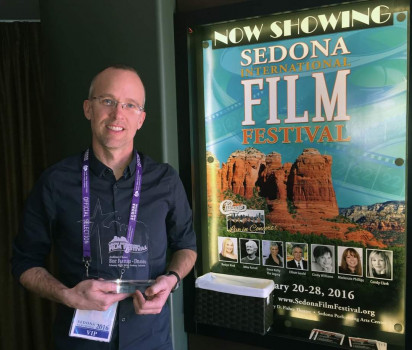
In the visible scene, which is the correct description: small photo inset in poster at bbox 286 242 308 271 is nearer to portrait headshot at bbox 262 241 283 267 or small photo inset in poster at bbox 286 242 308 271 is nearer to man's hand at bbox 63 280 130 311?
portrait headshot at bbox 262 241 283 267

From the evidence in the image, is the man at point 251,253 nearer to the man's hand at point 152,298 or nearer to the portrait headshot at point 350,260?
the portrait headshot at point 350,260

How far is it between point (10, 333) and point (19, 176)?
3.48 feet

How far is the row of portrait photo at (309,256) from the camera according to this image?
5.95 feet

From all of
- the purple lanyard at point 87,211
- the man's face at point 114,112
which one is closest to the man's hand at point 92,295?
the purple lanyard at point 87,211

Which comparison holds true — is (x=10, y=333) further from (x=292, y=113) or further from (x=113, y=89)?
(x=292, y=113)

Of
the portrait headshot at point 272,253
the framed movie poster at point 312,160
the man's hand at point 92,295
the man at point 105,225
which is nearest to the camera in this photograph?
the man's hand at point 92,295

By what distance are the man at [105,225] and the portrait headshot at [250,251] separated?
51 centimetres

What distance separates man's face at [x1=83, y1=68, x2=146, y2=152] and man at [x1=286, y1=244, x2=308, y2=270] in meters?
0.96

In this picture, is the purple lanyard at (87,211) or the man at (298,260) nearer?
the purple lanyard at (87,211)

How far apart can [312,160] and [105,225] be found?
99 centimetres

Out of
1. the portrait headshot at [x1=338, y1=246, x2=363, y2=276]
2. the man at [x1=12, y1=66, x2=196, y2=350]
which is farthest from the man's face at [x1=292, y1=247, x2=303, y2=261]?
the man at [x1=12, y1=66, x2=196, y2=350]

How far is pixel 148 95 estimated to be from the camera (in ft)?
6.67

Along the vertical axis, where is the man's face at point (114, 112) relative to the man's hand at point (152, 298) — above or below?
above

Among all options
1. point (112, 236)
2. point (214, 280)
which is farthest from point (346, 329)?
point (112, 236)
